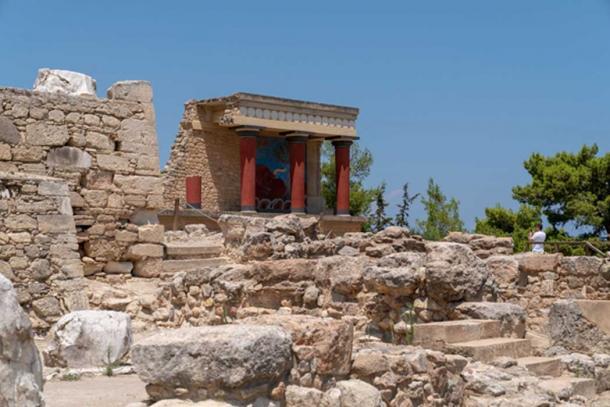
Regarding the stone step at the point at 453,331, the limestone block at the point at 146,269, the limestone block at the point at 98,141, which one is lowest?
the stone step at the point at 453,331

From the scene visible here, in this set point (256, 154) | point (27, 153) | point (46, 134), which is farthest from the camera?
point (256, 154)

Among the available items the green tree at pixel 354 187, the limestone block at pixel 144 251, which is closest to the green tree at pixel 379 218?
the green tree at pixel 354 187

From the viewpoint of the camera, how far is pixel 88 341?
6.58 m

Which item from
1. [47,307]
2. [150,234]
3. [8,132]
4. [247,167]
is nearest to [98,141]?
[8,132]

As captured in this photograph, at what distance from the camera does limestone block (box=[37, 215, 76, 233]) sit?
31.8 feet

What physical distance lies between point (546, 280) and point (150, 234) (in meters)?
5.58

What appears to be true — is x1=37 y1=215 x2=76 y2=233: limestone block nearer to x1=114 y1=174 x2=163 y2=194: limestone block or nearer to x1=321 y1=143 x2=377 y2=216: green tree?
x1=114 y1=174 x2=163 y2=194: limestone block

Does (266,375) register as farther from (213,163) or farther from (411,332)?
(213,163)

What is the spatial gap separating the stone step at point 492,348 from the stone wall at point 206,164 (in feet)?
58.5

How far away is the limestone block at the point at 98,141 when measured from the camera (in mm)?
10719

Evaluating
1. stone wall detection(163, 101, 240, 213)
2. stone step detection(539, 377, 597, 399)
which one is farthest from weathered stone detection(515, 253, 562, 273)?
stone wall detection(163, 101, 240, 213)

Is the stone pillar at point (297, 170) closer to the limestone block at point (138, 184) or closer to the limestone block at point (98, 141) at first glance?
the limestone block at point (138, 184)

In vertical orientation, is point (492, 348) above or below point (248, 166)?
below

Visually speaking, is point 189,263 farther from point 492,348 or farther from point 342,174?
point 342,174
